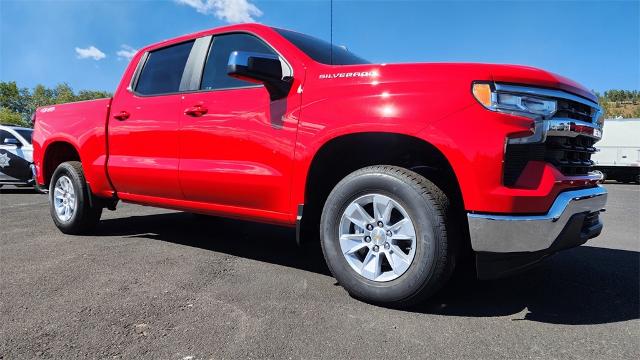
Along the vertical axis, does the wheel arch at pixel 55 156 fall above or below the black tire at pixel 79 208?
above

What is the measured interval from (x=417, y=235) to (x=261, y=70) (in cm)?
151

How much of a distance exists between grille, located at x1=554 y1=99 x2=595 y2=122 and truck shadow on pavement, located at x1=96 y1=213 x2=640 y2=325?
1174mm

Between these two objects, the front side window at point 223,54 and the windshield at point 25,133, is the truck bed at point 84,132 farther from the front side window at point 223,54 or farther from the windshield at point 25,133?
the windshield at point 25,133

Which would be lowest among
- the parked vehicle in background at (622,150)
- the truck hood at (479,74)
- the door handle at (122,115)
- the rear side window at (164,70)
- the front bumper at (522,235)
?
the parked vehicle in background at (622,150)

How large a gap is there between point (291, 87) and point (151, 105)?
64.0 inches

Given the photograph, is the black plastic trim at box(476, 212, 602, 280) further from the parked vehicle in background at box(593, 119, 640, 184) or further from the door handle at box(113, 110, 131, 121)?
the parked vehicle in background at box(593, 119, 640, 184)

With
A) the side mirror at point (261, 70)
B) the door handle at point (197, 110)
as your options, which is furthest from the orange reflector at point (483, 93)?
the door handle at point (197, 110)

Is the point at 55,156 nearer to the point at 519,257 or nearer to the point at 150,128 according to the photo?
the point at 150,128

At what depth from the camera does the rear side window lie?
13.9 ft

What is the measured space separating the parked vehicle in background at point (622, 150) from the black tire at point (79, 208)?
67.7 ft

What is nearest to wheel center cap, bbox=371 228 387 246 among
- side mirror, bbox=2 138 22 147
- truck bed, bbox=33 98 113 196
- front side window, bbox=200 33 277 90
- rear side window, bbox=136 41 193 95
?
front side window, bbox=200 33 277 90

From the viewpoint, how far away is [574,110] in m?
2.80

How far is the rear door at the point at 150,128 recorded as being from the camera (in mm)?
4035

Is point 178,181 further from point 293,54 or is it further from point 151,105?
point 293,54
